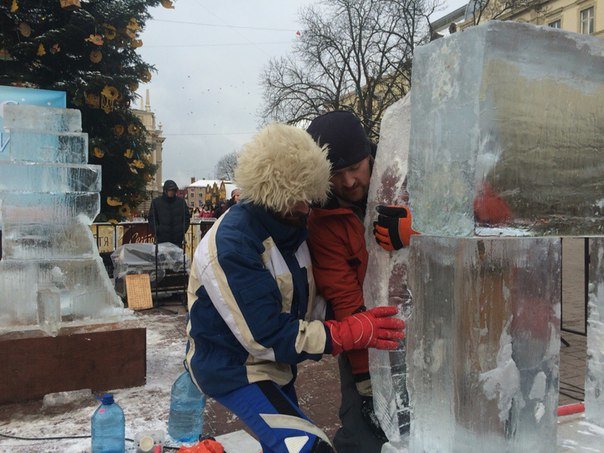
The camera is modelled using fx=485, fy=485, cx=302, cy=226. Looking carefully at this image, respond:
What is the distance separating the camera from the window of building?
24.3 meters

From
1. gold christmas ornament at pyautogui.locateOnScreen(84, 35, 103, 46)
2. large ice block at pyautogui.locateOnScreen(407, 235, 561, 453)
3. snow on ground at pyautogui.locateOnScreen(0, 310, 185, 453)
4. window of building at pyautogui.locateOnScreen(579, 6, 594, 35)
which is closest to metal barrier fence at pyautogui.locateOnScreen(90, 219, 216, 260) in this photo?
gold christmas ornament at pyautogui.locateOnScreen(84, 35, 103, 46)

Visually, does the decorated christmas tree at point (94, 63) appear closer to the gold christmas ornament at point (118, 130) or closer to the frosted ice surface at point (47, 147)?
the gold christmas ornament at point (118, 130)

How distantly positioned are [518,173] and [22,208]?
3.92 m

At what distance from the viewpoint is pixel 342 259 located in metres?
1.87

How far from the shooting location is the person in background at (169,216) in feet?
25.3

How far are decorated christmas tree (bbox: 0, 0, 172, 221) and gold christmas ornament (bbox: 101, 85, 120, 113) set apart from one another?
0.6 inches

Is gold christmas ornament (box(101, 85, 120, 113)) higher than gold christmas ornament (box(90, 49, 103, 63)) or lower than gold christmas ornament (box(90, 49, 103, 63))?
lower

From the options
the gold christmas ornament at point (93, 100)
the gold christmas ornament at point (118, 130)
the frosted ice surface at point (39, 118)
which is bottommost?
the frosted ice surface at point (39, 118)

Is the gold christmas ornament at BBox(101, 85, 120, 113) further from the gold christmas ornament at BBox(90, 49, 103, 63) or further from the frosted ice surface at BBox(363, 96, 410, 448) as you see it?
the frosted ice surface at BBox(363, 96, 410, 448)

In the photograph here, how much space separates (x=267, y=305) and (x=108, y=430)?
184 cm

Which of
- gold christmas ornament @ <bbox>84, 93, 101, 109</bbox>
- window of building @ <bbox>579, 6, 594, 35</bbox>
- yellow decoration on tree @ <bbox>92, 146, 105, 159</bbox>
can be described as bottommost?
yellow decoration on tree @ <bbox>92, 146, 105, 159</bbox>

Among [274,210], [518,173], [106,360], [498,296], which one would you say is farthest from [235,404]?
[106,360]

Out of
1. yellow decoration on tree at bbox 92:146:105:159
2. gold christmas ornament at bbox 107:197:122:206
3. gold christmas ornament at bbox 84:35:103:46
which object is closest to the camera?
gold christmas ornament at bbox 84:35:103:46

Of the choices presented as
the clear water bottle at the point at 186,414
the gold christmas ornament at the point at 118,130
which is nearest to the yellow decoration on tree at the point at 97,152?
the gold christmas ornament at the point at 118,130
